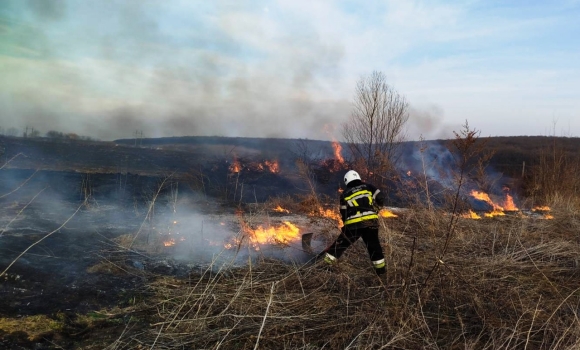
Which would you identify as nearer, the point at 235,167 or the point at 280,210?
the point at 280,210

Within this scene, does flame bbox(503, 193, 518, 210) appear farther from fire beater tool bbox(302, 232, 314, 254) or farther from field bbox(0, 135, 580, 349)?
fire beater tool bbox(302, 232, 314, 254)

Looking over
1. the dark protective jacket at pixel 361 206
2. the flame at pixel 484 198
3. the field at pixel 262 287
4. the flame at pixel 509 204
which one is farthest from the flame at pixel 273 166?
the dark protective jacket at pixel 361 206

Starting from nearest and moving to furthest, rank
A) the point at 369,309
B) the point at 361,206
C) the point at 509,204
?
the point at 369,309
the point at 361,206
the point at 509,204

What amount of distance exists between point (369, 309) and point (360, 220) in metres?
1.73

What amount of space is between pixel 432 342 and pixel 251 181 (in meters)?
15.0

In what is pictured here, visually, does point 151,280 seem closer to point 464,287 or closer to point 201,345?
point 201,345

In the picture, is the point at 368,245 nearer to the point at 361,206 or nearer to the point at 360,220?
the point at 360,220

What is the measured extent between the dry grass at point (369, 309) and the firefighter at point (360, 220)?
0.33 meters

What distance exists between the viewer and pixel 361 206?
18.6 feet

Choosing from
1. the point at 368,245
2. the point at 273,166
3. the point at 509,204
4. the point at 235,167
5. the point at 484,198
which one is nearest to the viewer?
the point at 368,245

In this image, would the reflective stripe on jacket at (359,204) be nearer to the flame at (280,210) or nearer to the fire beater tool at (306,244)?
the fire beater tool at (306,244)

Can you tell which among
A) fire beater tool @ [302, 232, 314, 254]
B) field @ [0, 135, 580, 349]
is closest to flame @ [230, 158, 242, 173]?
field @ [0, 135, 580, 349]

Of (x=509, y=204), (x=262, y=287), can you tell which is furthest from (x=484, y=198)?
(x=262, y=287)

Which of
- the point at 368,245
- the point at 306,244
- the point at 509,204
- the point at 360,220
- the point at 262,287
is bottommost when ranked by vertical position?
the point at 509,204
